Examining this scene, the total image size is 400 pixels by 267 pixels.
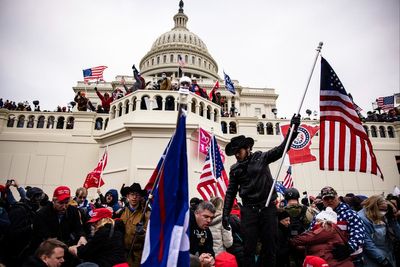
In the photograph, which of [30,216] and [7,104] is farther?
[7,104]


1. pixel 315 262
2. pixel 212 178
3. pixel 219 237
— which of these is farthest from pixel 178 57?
pixel 315 262

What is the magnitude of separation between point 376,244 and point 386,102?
79.6 feet

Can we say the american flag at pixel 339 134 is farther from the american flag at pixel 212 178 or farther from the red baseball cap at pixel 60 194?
the american flag at pixel 212 178

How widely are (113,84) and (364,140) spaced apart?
50.4 m

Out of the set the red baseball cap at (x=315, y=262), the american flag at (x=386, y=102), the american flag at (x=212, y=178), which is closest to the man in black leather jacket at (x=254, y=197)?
the red baseball cap at (x=315, y=262)

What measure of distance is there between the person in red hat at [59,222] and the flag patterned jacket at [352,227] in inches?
147

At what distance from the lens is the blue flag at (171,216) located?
2525 mm

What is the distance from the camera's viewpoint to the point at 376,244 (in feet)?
13.2

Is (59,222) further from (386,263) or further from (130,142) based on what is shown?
(130,142)

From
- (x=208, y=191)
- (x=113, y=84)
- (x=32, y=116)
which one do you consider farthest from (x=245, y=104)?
(x=208, y=191)

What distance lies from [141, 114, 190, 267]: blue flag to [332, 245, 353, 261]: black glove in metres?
1.88

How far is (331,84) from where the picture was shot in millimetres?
4691

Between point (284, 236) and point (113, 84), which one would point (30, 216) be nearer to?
point (284, 236)

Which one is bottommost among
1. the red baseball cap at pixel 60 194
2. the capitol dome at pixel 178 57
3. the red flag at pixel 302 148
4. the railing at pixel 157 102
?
the red baseball cap at pixel 60 194
